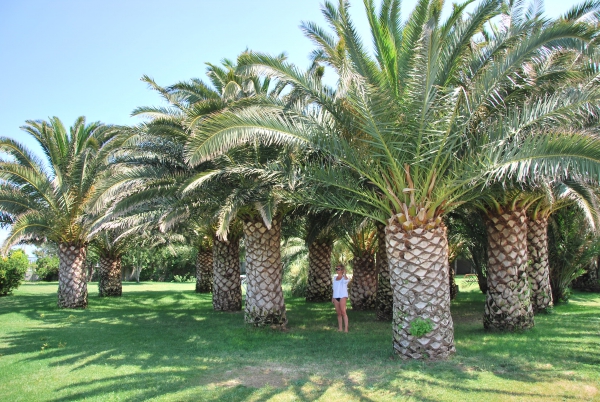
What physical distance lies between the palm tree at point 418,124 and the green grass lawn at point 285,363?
114 centimetres

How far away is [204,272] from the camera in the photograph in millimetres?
→ 24297

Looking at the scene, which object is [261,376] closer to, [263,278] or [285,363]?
[285,363]

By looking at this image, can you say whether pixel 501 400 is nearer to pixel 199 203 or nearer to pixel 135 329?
pixel 199 203

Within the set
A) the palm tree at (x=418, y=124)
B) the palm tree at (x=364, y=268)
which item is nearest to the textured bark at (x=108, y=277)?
the palm tree at (x=364, y=268)

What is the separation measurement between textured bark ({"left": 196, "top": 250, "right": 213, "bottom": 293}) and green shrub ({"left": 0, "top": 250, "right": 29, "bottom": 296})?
8927 millimetres

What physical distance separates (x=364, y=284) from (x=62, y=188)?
11287 millimetres

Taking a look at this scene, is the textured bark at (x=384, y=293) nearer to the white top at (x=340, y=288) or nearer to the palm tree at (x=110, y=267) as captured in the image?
the white top at (x=340, y=288)

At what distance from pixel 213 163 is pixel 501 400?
24.9ft

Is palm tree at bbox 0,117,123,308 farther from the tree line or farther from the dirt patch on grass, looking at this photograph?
the dirt patch on grass

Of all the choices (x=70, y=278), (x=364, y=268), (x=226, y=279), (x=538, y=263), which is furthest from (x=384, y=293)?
(x=70, y=278)

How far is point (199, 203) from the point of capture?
1147cm

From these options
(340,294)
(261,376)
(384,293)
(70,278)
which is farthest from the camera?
(70,278)

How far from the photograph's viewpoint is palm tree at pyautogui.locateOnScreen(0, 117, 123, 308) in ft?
48.4

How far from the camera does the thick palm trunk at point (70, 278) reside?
1598 cm
